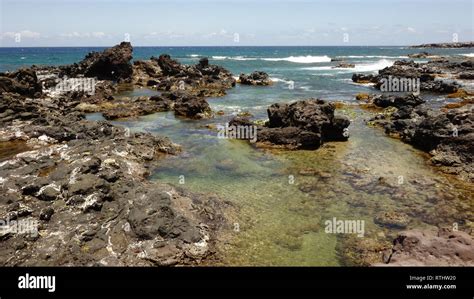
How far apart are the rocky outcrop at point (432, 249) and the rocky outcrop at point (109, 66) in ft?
221

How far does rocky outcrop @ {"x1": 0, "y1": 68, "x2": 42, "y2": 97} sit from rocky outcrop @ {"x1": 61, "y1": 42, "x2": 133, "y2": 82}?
2224 cm

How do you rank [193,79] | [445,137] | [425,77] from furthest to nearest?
[193,79]
[425,77]
[445,137]

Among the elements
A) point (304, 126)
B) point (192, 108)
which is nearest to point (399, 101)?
point (304, 126)

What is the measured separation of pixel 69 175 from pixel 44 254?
676 cm

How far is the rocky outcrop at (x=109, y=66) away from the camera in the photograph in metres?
71.7

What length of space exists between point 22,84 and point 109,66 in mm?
27369

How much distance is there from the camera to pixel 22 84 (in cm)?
4719

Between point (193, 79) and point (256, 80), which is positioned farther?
point (256, 80)

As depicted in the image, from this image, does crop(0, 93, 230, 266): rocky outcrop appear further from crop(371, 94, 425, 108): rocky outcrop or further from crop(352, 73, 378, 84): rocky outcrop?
crop(352, 73, 378, 84): rocky outcrop

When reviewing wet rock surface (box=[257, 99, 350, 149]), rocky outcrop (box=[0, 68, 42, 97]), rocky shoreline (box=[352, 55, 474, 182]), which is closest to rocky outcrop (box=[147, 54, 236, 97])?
rocky outcrop (box=[0, 68, 42, 97])

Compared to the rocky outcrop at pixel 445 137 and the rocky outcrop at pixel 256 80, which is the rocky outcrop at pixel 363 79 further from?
the rocky outcrop at pixel 445 137

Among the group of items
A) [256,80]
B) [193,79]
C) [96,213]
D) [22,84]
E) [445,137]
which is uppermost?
[256,80]

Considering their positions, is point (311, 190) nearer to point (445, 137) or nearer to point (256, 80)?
point (445, 137)

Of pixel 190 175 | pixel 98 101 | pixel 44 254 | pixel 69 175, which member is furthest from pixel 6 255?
pixel 98 101
